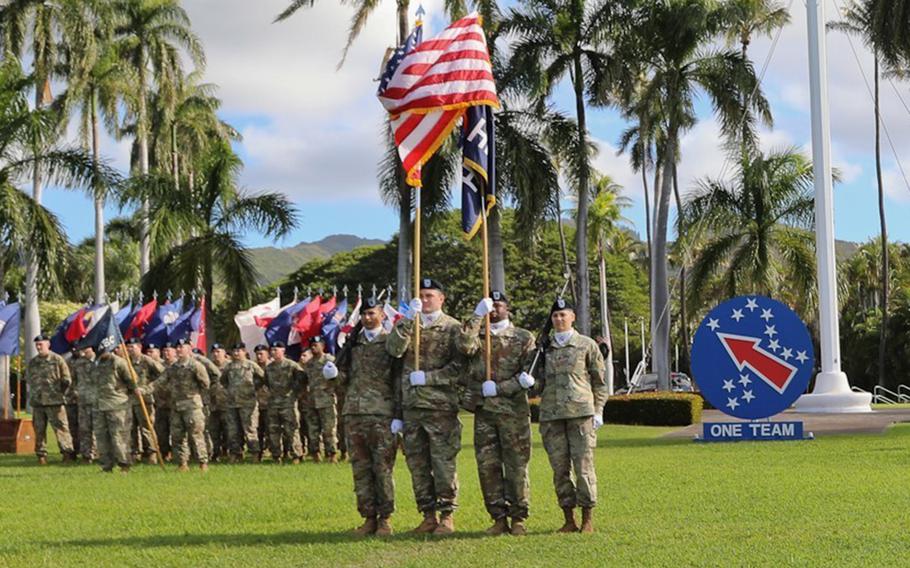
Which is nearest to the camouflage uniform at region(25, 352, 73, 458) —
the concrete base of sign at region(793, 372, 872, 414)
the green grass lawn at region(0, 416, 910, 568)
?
the green grass lawn at region(0, 416, 910, 568)

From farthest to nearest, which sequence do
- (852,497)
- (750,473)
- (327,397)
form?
(327,397) → (750,473) → (852,497)

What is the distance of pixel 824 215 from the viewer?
25156 mm

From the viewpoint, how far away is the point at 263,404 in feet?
61.9

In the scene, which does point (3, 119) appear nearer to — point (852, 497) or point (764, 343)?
point (764, 343)

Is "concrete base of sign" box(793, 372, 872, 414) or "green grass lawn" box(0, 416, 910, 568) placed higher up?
"concrete base of sign" box(793, 372, 872, 414)

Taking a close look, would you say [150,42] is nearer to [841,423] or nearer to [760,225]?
[760,225]

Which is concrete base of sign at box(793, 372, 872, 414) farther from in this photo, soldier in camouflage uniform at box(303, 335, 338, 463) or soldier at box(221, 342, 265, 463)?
soldier at box(221, 342, 265, 463)

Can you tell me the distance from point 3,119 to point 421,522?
1754cm

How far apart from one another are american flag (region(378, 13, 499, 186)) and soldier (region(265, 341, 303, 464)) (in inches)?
300

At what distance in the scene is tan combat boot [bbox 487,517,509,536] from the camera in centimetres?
943

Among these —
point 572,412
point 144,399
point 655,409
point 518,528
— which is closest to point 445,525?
point 518,528

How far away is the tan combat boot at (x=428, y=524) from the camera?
9.55 m

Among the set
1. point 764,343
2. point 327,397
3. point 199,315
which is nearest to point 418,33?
point 327,397

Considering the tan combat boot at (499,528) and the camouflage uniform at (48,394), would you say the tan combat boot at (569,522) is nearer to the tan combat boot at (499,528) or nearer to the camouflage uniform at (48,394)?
the tan combat boot at (499,528)
